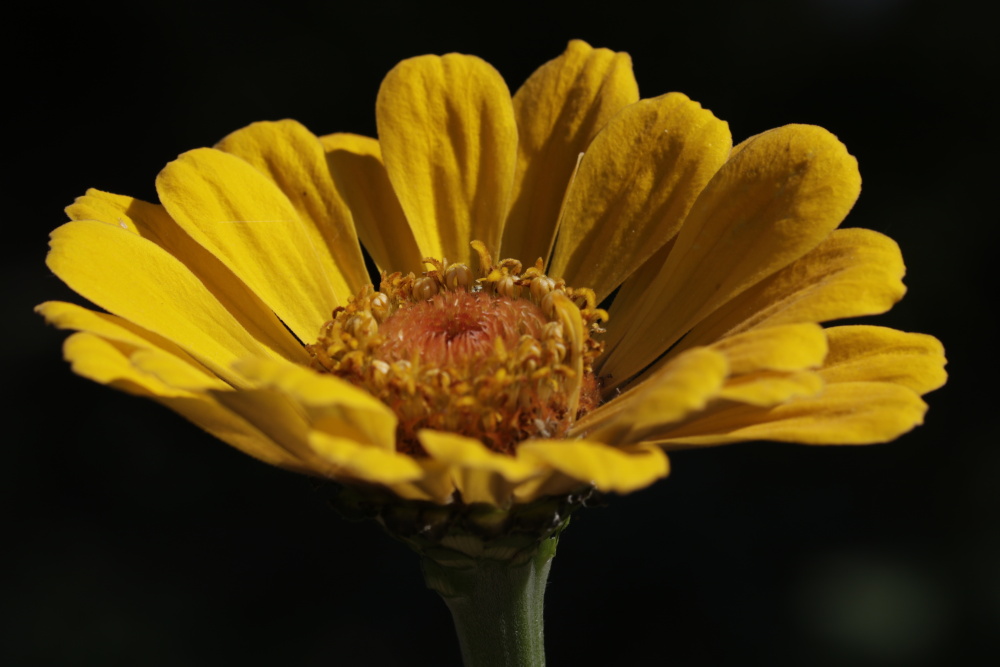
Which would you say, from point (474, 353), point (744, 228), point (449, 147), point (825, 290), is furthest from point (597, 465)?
point (449, 147)

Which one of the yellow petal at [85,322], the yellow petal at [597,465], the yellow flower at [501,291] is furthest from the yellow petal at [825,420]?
the yellow petal at [85,322]

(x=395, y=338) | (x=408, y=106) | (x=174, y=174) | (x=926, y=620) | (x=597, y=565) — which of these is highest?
(x=408, y=106)

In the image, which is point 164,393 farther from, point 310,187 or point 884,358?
point 884,358

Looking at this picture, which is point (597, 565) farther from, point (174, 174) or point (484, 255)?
point (174, 174)

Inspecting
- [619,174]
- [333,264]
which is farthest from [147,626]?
[619,174]

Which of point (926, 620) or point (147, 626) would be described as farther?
point (147, 626)

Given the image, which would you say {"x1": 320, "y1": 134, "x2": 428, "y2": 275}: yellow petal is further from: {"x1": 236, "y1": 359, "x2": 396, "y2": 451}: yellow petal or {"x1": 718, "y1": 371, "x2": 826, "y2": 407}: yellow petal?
{"x1": 718, "y1": 371, "x2": 826, "y2": 407}: yellow petal
